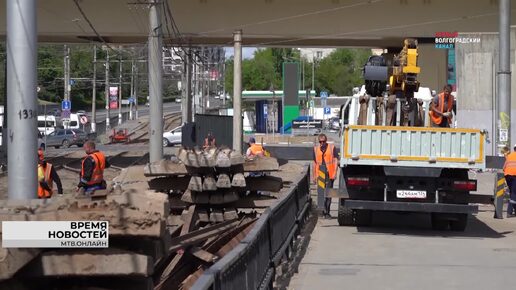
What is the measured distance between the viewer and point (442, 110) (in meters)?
17.3

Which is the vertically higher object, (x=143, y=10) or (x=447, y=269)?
(x=143, y=10)

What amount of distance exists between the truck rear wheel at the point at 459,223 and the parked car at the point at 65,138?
4889 centimetres

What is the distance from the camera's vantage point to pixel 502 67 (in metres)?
22.7

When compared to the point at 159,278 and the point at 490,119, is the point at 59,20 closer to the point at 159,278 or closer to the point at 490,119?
the point at 490,119

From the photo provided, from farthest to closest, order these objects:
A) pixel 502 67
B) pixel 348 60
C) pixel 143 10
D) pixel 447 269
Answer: pixel 348 60 < pixel 143 10 < pixel 502 67 < pixel 447 269

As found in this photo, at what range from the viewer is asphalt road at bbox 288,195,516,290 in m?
11.8

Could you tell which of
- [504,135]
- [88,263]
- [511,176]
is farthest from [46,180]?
[504,135]

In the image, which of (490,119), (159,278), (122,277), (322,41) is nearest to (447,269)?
(159,278)

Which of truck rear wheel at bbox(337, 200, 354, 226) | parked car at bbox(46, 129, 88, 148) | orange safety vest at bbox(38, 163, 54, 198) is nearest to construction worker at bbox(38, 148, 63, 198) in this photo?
orange safety vest at bbox(38, 163, 54, 198)

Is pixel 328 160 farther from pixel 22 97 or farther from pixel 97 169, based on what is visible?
pixel 22 97

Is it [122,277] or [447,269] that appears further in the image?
[447,269]

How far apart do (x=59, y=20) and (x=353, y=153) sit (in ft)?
78.6
